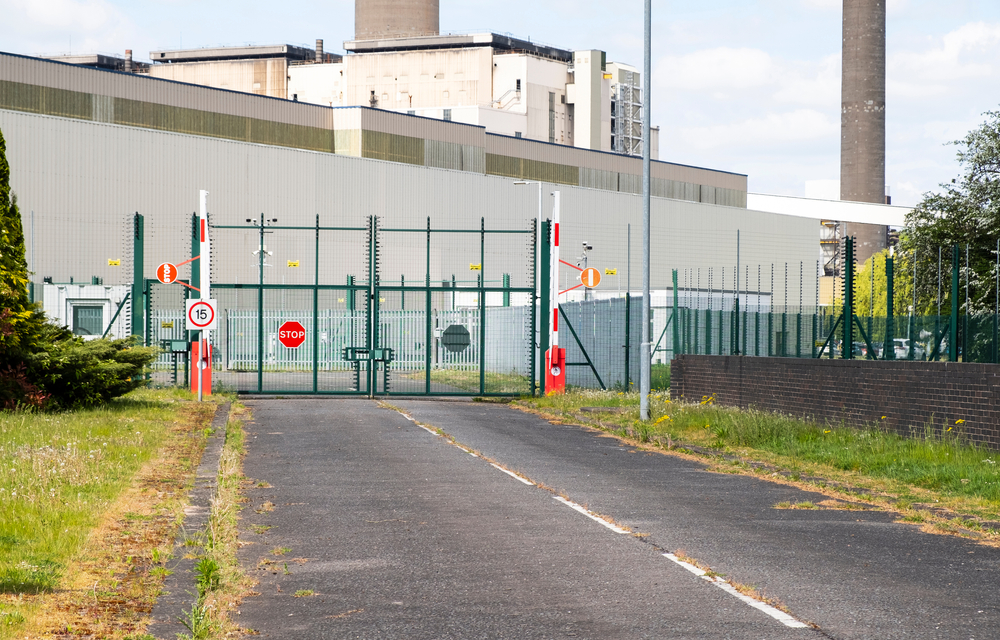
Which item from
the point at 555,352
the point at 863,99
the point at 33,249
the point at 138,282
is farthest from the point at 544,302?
the point at 863,99

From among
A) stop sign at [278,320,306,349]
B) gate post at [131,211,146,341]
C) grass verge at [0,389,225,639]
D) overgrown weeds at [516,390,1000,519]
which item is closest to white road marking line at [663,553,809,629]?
grass verge at [0,389,225,639]

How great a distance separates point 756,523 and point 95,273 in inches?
2086

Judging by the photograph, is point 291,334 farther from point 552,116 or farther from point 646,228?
point 552,116

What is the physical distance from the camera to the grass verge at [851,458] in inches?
465

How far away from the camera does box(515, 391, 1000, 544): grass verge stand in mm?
11812

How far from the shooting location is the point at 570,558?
8664mm

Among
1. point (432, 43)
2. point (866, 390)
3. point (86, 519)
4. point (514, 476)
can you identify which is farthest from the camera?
point (432, 43)

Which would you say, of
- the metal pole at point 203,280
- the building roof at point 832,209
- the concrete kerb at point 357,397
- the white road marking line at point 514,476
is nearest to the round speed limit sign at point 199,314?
the metal pole at point 203,280

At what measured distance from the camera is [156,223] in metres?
60.4

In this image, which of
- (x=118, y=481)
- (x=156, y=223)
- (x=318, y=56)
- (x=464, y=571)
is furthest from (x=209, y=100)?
(x=464, y=571)

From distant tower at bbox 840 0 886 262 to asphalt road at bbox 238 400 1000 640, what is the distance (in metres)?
61.1

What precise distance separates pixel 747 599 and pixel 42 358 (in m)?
14.3

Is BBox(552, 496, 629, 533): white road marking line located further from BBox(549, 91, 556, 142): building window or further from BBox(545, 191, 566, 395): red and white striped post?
BBox(549, 91, 556, 142): building window

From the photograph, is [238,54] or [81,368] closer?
[81,368]
